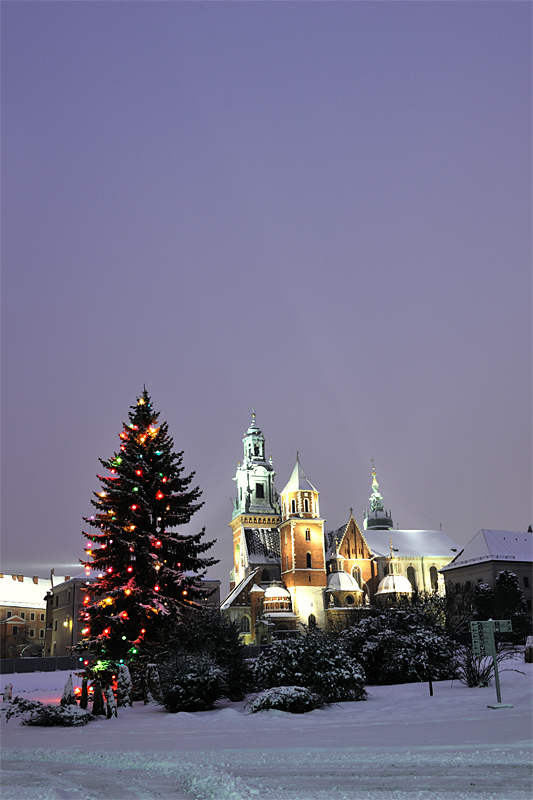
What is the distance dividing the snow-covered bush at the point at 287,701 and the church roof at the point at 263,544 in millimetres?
57147

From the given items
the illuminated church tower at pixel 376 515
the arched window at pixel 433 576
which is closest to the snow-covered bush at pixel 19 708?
the arched window at pixel 433 576

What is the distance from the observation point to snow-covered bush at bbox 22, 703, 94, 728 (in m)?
14.0

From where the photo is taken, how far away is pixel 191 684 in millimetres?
16391

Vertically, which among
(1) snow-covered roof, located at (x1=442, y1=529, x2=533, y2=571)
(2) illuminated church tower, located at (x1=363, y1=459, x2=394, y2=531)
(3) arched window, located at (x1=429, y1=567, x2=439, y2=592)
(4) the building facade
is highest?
(2) illuminated church tower, located at (x1=363, y1=459, x2=394, y2=531)

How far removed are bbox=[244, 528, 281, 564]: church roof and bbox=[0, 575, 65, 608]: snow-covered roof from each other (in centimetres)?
3019

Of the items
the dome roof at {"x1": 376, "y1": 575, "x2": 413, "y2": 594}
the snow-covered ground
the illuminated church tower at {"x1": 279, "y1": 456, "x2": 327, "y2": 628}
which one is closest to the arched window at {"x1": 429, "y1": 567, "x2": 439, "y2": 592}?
the dome roof at {"x1": 376, "y1": 575, "x2": 413, "y2": 594}

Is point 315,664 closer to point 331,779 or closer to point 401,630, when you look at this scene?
point 401,630

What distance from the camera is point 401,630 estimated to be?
2158 cm

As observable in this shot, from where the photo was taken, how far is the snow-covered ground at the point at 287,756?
6.74 meters

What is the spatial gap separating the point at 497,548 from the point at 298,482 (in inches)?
801

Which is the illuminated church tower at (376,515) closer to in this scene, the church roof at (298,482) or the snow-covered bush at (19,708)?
the church roof at (298,482)

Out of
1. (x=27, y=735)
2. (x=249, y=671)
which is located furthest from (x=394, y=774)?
(x=249, y=671)

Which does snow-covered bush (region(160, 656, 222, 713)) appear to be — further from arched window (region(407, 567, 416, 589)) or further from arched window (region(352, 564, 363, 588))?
arched window (region(407, 567, 416, 589))

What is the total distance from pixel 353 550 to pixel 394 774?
67010 mm
